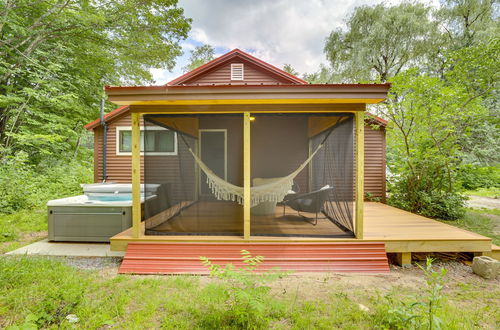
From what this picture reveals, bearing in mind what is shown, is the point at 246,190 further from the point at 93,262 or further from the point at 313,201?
the point at 93,262

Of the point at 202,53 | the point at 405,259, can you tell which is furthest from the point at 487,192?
the point at 202,53

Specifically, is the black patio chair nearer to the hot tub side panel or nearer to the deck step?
the deck step

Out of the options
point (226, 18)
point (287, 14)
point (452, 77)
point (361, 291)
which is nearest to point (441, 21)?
point (287, 14)

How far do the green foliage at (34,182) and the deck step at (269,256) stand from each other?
382 centimetres

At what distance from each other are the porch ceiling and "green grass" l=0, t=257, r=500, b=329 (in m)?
1.74

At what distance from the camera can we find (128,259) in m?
2.54

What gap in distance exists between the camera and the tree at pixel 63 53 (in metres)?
6.27

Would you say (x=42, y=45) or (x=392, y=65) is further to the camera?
(x=392, y=65)

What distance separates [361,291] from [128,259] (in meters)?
2.31

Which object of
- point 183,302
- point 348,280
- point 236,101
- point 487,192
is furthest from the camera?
point 487,192

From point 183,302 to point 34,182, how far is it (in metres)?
6.13

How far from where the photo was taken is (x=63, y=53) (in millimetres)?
7539

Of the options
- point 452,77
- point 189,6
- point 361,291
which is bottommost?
point 361,291

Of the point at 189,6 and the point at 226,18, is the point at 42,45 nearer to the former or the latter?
the point at 189,6
